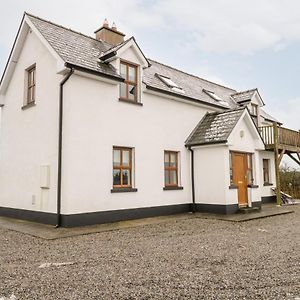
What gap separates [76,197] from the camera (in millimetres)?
9484

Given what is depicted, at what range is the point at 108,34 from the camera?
1478 cm

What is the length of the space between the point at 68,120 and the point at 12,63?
5.28 meters

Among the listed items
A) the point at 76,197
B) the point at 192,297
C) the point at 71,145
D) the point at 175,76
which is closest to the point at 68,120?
the point at 71,145

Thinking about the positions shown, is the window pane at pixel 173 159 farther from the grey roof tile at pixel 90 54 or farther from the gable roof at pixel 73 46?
the gable roof at pixel 73 46

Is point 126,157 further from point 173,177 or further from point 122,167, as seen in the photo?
point 173,177

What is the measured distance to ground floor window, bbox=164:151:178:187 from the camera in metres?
12.9

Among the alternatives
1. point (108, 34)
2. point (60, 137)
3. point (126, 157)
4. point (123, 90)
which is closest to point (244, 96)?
point (108, 34)

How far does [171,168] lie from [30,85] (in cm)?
682

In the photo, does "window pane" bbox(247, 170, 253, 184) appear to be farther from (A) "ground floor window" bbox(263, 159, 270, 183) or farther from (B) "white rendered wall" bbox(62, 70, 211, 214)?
(A) "ground floor window" bbox(263, 159, 270, 183)

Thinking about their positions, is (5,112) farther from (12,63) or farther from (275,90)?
(275,90)

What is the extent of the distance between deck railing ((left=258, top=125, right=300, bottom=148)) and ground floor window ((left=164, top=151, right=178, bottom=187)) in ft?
21.2

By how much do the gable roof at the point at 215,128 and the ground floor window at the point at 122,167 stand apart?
336cm

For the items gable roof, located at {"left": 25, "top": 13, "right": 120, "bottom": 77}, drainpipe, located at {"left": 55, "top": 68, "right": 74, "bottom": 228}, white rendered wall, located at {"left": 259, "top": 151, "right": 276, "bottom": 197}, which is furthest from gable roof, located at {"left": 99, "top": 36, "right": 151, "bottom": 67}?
white rendered wall, located at {"left": 259, "top": 151, "right": 276, "bottom": 197}

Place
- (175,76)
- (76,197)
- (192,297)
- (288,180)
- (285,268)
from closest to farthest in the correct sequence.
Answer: (192,297) → (285,268) → (76,197) → (175,76) → (288,180)
